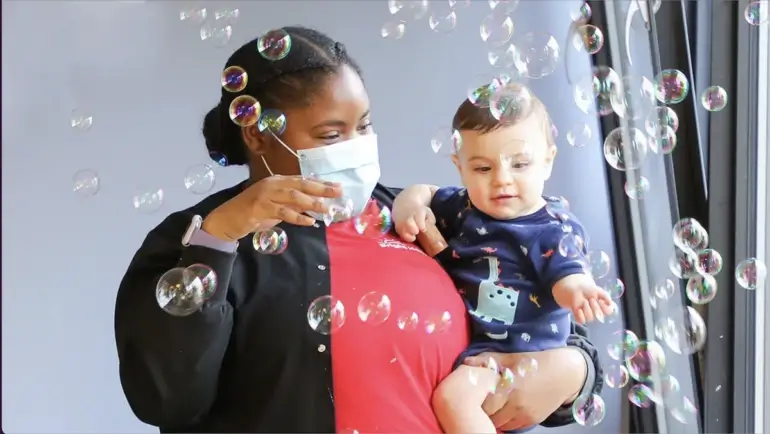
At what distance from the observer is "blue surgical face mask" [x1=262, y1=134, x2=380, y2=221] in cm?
120

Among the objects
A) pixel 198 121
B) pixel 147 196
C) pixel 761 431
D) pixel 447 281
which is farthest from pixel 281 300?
pixel 761 431

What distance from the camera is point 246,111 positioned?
1229 millimetres

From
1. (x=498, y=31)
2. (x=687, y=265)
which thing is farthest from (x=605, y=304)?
(x=498, y=31)

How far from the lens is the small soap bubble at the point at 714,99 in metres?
1.39

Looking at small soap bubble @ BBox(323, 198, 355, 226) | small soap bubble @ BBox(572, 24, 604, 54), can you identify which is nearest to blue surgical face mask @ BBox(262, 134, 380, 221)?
small soap bubble @ BBox(323, 198, 355, 226)

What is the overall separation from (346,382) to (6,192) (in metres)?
1.13

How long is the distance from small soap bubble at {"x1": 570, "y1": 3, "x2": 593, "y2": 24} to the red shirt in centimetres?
72

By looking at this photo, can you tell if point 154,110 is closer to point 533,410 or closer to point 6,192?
point 6,192

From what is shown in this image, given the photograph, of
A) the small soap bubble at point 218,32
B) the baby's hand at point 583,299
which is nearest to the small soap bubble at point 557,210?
the baby's hand at point 583,299

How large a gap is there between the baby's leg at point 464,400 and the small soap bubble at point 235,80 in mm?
584

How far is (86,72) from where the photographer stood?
1.84 metres

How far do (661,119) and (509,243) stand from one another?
52cm

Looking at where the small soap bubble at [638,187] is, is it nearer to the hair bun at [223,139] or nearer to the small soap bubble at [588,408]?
the small soap bubble at [588,408]

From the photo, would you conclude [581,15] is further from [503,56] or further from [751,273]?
[751,273]
